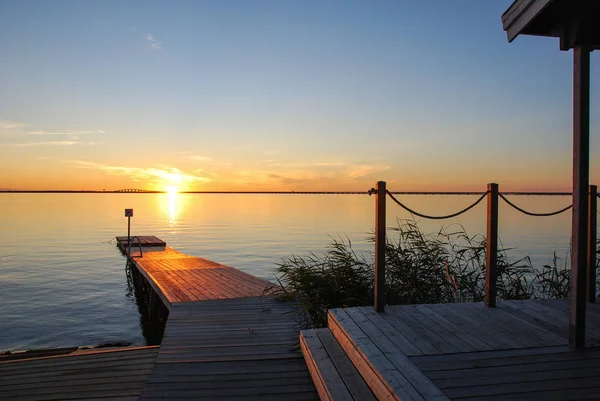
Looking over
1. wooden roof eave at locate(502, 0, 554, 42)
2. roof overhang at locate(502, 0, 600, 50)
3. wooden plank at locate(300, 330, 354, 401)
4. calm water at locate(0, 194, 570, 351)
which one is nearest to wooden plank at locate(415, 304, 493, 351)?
wooden plank at locate(300, 330, 354, 401)

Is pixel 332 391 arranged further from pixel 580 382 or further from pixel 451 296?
pixel 451 296

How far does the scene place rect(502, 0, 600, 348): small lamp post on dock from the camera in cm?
349

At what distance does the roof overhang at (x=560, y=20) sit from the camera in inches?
139

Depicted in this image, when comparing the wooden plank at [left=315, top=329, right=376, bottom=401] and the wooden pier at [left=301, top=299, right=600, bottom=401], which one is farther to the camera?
the wooden plank at [left=315, top=329, right=376, bottom=401]

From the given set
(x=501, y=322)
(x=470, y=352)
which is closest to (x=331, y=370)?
(x=470, y=352)

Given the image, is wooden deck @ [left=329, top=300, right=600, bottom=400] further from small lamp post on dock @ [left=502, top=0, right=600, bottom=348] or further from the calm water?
the calm water

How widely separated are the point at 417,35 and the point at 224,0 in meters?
5.09

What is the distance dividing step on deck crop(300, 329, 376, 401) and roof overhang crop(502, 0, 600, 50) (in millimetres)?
3416

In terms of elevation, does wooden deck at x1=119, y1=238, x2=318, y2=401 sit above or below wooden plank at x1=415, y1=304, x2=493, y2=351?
below

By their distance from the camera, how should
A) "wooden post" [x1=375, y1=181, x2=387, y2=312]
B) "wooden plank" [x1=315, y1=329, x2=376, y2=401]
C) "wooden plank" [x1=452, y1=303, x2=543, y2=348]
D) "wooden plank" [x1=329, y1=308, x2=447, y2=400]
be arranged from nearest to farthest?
"wooden plank" [x1=329, y1=308, x2=447, y2=400] < "wooden plank" [x1=315, y1=329, x2=376, y2=401] < "wooden plank" [x1=452, y1=303, x2=543, y2=348] < "wooden post" [x1=375, y1=181, x2=387, y2=312]

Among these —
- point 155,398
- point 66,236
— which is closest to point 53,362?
point 155,398

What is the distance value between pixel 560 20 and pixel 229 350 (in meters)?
4.66

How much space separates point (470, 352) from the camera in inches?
135

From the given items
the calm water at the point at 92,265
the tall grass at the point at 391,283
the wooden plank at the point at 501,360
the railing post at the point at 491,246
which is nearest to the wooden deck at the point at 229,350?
the tall grass at the point at 391,283
